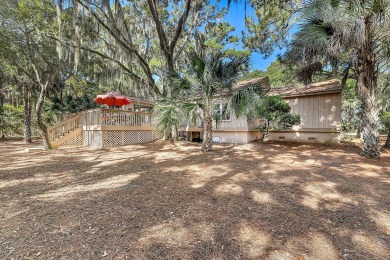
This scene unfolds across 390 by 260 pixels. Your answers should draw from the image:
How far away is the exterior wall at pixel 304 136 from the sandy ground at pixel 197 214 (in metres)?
5.77

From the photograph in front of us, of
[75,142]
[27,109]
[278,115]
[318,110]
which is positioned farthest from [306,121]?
[27,109]

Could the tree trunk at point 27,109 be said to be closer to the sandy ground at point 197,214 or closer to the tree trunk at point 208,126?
the sandy ground at point 197,214

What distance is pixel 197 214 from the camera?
9.02 ft

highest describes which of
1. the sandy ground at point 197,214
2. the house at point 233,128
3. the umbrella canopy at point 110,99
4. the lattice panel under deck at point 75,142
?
the umbrella canopy at point 110,99

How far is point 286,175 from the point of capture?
4.55 metres

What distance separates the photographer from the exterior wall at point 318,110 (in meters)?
10.2

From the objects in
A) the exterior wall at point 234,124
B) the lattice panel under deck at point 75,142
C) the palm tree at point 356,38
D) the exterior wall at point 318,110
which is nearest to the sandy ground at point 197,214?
the palm tree at point 356,38

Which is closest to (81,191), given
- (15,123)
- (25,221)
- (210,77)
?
(25,221)

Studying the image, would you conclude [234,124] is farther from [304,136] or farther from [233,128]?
[304,136]

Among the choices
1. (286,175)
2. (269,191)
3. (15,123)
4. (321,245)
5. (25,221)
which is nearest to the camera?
(321,245)

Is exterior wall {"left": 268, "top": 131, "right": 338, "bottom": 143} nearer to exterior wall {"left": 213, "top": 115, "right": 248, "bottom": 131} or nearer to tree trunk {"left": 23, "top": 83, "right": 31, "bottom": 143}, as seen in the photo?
exterior wall {"left": 213, "top": 115, "right": 248, "bottom": 131}

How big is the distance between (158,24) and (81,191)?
762cm

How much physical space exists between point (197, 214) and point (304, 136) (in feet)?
34.3

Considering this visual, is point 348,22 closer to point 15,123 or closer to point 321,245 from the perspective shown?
point 321,245
